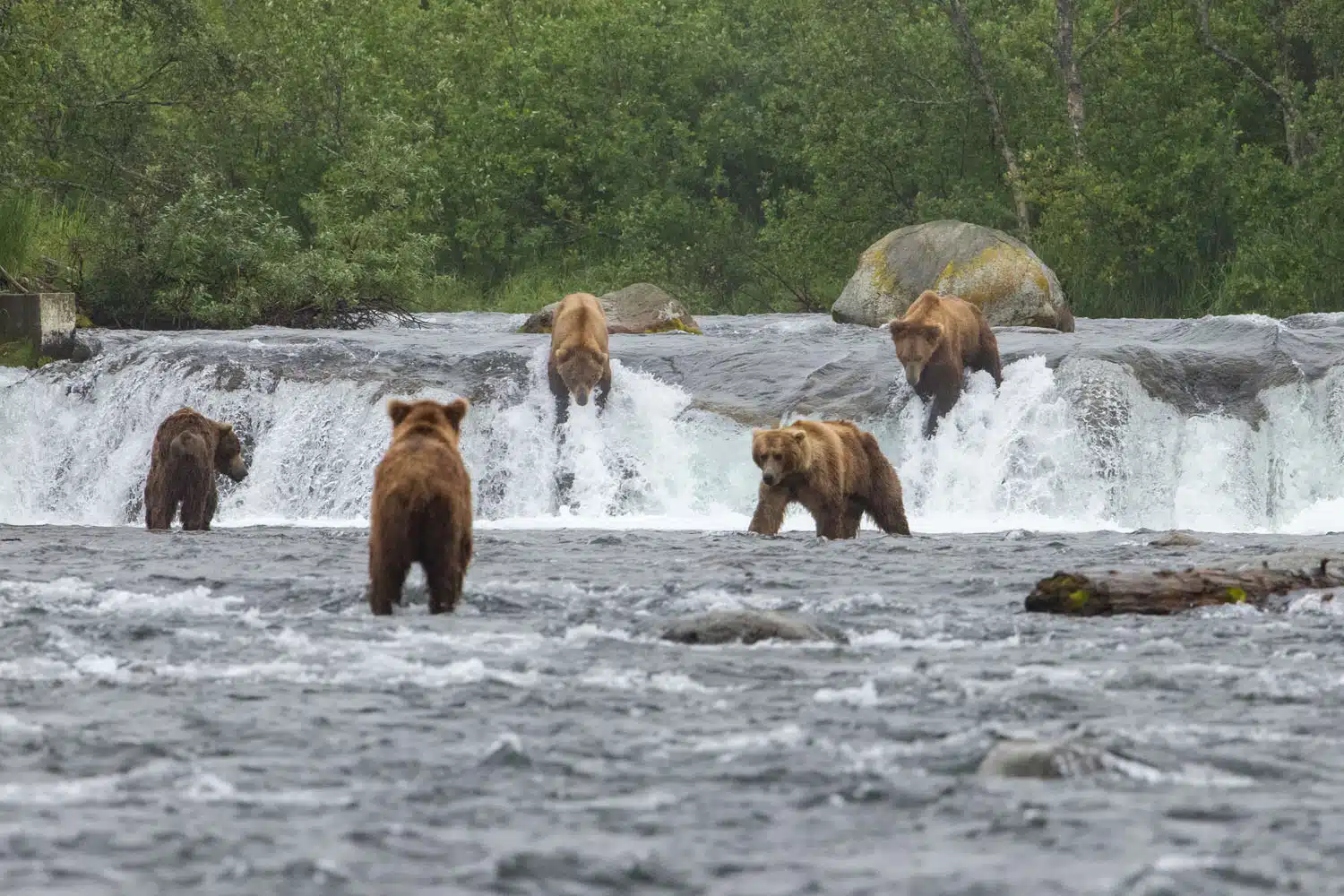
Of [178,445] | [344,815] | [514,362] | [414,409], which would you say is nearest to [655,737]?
[344,815]

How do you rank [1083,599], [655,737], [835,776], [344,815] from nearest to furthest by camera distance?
[344,815] < [835,776] < [655,737] < [1083,599]

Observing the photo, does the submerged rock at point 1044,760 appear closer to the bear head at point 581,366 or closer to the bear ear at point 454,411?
the bear ear at point 454,411

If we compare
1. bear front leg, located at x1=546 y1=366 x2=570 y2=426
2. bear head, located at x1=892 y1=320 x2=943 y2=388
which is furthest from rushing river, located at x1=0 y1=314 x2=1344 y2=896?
bear front leg, located at x1=546 y1=366 x2=570 y2=426

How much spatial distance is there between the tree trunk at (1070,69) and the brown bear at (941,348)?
2052 cm

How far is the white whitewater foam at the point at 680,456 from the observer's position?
1805 cm

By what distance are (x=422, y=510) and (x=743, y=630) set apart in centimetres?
150

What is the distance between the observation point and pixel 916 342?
18.5 m

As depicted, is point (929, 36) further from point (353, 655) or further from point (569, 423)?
point (353, 655)

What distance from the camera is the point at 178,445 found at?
14.1m

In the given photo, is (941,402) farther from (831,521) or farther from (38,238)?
(38,238)

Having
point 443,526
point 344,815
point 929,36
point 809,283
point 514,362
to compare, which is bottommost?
point 344,815

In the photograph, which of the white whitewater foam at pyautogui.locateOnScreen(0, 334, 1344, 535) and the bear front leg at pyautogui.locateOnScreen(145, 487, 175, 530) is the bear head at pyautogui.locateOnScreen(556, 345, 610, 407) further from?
the bear front leg at pyautogui.locateOnScreen(145, 487, 175, 530)

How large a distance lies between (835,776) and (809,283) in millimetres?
37747

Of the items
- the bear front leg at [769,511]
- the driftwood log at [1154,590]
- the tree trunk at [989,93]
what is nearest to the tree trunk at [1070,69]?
the tree trunk at [989,93]
